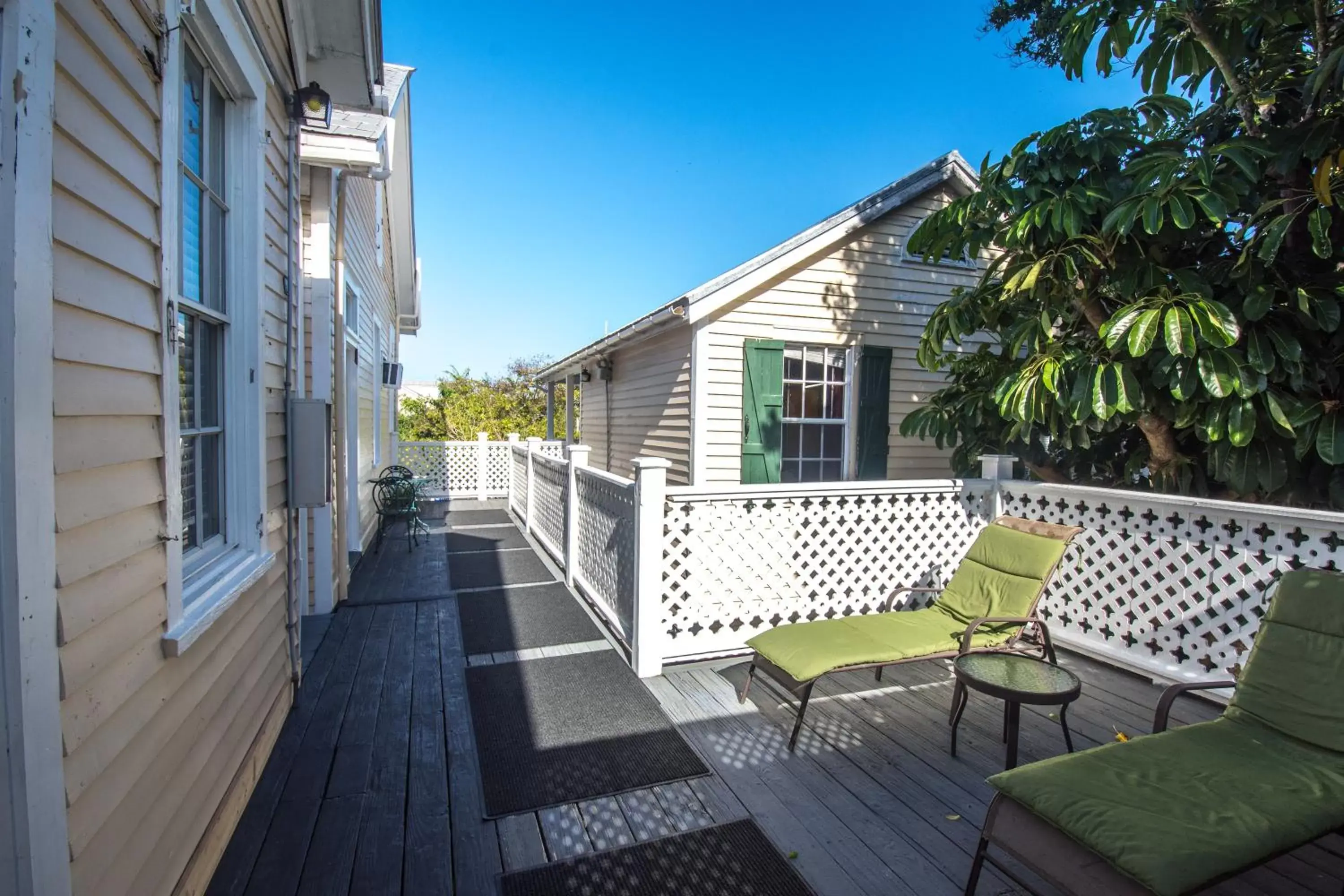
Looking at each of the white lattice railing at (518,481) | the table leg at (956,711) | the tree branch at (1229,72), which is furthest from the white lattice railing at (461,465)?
the tree branch at (1229,72)

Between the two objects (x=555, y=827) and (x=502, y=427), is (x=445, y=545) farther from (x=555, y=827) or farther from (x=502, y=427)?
(x=502, y=427)

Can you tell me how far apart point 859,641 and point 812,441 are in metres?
3.22

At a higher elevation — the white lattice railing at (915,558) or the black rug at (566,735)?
the white lattice railing at (915,558)

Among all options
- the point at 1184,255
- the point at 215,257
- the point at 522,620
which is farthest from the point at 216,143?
the point at 1184,255

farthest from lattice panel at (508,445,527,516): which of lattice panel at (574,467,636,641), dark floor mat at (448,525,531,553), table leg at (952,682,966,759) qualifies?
table leg at (952,682,966,759)

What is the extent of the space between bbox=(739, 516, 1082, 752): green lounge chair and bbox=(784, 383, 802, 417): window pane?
2466 millimetres

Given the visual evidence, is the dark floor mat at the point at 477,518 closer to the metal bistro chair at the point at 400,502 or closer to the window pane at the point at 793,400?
the metal bistro chair at the point at 400,502

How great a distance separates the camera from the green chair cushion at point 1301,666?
2281 mm

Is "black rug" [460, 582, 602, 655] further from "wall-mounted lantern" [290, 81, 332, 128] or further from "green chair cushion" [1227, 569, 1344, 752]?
"green chair cushion" [1227, 569, 1344, 752]

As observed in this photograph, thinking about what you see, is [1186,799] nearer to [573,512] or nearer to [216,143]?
[216,143]

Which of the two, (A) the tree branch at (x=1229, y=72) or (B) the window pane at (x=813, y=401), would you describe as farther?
(B) the window pane at (x=813, y=401)

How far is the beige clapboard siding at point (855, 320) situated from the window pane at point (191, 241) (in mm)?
3934

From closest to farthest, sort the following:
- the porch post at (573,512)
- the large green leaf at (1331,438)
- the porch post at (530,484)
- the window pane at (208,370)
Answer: the window pane at (208,370)
the large green leaf at (1331,438)
the porch post at (573,512)
the porch post at (530,484)

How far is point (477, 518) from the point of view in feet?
32.7
